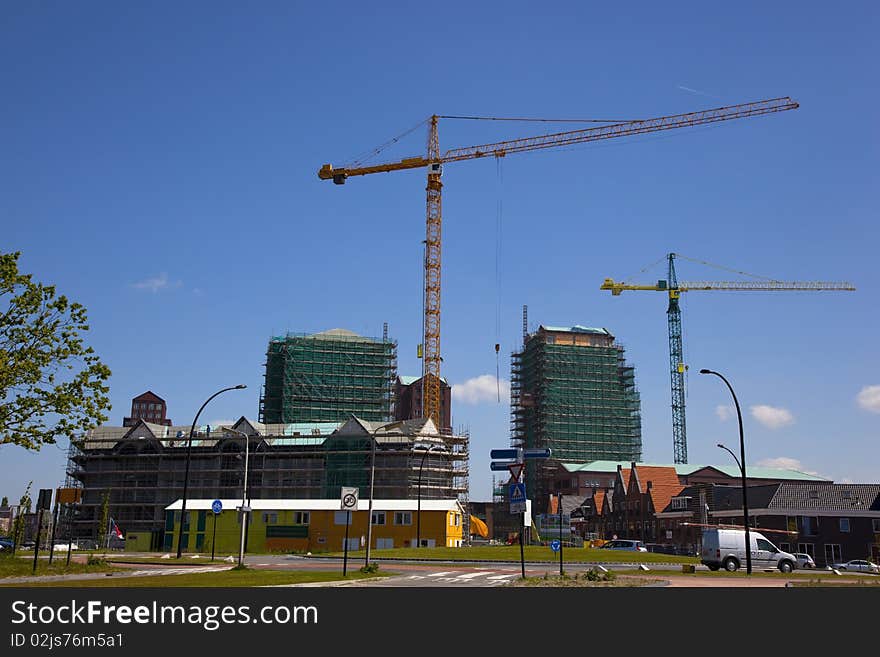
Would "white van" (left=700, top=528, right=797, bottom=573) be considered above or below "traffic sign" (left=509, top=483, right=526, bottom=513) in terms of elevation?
below

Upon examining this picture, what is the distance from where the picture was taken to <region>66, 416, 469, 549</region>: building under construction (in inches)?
4870

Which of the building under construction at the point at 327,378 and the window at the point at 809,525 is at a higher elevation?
the building under construction at the point at 327,378

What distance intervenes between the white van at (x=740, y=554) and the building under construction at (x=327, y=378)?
404 ft

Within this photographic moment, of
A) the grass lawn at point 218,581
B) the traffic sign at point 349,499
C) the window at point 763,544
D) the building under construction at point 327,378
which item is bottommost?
the grass lawn at point 218,581

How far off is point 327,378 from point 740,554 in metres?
128

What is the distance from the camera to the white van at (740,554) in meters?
40.5

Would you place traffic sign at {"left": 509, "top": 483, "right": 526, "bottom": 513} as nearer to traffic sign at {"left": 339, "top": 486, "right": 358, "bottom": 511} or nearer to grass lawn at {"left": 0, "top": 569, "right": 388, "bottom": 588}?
traffic sign at {"left": 339, "top": 486, "right": 358, "bottom": 511}

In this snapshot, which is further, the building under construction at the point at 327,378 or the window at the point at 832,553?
the building under construction at the point at 327,378

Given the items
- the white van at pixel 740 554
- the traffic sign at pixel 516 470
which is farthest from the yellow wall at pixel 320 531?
the traffic sign at pixel 516 470

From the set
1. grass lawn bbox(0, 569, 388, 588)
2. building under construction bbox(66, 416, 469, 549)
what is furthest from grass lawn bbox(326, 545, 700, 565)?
building under construction bbox(66, 416, 469, 549)

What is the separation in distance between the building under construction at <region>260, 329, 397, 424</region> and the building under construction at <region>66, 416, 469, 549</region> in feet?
78.0

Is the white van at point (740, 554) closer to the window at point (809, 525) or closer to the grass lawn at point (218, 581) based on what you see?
the grass lawn at point (218, 581)
